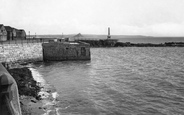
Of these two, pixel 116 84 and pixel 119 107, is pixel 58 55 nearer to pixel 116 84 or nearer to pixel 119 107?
pixel 116 84

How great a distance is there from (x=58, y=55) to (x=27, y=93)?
81.6 feet

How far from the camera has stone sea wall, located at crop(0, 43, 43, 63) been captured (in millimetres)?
32062

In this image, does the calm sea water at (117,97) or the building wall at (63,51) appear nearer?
the calm sea water at (117,97)

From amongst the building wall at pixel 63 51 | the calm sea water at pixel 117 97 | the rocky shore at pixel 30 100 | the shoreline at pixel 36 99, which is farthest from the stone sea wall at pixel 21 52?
the rocky shore at pixel 30 100

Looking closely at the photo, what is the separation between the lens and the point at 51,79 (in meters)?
Result: 24.7

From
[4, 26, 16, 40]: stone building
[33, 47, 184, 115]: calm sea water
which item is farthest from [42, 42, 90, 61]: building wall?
[33, 47, 184, 115]: calm sea water

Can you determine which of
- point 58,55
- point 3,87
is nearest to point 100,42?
point 58,55

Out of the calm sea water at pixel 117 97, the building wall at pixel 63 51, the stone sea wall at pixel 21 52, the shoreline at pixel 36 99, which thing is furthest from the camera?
the building wall at pixel 63 51

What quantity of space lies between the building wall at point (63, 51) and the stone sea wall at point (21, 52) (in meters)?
1.75

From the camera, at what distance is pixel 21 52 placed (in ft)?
115

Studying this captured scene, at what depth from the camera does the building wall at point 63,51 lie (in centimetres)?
4097

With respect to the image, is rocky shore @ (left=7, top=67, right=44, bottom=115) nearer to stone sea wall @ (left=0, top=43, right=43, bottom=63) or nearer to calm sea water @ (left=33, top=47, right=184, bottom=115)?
calm sea water @ (left=33, top=47, right=184, bottom=115)

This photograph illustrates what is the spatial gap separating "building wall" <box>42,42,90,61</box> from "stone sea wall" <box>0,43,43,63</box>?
175 centimetres

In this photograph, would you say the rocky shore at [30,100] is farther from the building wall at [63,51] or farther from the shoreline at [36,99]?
the building wall at [63,51]
